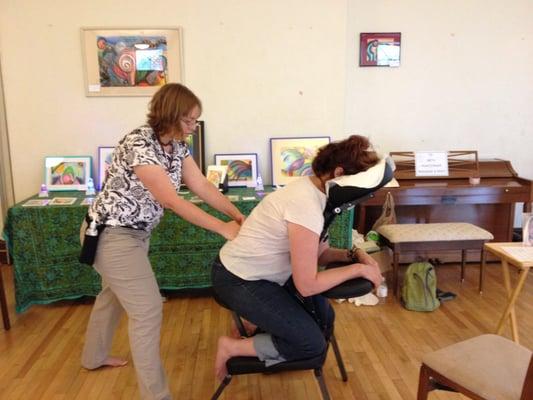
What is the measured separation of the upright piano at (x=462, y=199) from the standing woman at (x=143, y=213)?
1.60m

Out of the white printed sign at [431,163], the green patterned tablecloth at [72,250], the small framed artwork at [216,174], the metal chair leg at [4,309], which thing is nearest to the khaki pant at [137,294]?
the green patterned tablecloth at [72,250]

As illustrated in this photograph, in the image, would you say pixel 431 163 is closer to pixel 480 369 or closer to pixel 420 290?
pixel 420 290

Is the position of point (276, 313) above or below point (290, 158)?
below

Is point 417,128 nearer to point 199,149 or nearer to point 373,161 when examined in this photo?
point 199,149

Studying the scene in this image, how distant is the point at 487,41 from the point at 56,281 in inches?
142

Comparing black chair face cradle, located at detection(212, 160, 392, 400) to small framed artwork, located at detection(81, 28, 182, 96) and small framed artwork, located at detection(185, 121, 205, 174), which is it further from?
small framed artwork, located at detection(81, 28, 182, 96)

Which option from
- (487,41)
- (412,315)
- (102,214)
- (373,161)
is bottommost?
(412,315)

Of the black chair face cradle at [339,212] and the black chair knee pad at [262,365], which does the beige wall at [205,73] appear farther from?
the black chair knee pad at [262,365]

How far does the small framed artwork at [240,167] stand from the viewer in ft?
10.2

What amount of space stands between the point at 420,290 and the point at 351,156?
159cm

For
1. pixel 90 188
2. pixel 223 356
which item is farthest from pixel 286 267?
pixel 90 188

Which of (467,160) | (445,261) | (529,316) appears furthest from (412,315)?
(467,160)

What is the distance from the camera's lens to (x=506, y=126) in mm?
3635

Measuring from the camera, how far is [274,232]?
1.54 m
